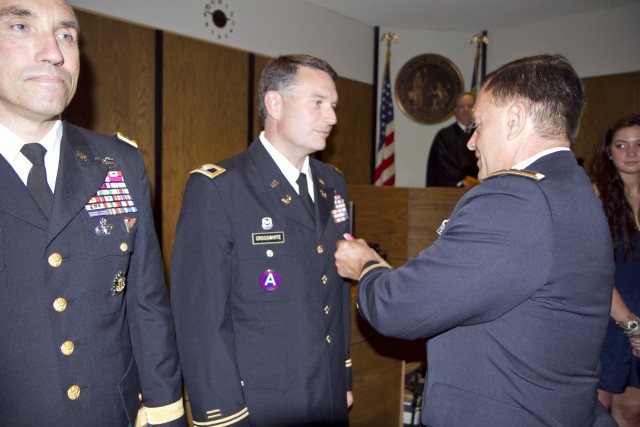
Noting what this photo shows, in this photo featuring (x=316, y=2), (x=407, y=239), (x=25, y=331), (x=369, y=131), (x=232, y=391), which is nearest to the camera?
(x=25, y=331)

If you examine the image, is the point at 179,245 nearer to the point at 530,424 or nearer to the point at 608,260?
the point at 530,424

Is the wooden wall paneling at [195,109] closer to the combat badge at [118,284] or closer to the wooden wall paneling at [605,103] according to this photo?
the combat badge at [118,284]

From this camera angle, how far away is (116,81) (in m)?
3.80

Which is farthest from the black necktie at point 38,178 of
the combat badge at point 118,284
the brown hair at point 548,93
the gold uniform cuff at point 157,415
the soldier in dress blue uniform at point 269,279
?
the brown hair at point 548,93

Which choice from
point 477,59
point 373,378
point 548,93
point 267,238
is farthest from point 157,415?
point 477,59

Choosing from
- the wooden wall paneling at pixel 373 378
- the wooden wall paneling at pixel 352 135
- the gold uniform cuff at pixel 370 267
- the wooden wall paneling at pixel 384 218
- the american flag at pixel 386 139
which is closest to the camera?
the gold uniform cuff at pixel 370 267

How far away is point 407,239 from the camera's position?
3.13 meters

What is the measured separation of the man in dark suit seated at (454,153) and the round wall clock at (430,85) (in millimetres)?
1000

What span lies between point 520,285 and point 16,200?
1130 mm

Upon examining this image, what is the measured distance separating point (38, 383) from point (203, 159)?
12.2 feet

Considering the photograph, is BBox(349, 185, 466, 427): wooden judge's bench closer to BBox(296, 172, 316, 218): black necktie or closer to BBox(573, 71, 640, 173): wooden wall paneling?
BBox(296, 172, 316, 218): black necktie

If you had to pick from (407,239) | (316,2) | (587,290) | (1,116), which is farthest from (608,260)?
(316,2)

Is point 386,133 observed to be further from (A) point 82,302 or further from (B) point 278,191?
(A) point 82,302

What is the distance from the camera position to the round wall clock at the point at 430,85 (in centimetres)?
644
